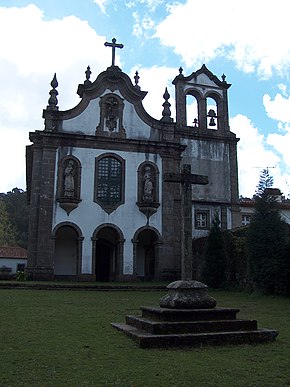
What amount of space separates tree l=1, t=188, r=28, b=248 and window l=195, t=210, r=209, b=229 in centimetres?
4205

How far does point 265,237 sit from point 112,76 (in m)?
15.6

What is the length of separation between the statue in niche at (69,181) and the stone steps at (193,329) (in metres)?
17.9

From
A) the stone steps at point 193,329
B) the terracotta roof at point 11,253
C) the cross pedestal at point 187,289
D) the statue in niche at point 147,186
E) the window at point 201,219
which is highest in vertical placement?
the statue in niche at point 147,186

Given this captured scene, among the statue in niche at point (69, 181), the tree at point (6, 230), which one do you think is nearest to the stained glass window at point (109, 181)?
the statue in niche at point (69, 181)

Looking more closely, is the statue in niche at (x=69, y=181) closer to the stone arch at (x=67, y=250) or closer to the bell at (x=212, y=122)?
the stone arch at (x=67, y=250)

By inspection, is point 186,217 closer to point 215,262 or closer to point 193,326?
point 193,326

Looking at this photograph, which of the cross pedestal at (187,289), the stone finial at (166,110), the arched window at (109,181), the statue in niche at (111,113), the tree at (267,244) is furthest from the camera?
the stone finial at (166,110)

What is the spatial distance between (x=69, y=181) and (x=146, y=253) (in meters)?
7.31

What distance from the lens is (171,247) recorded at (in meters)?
27.0

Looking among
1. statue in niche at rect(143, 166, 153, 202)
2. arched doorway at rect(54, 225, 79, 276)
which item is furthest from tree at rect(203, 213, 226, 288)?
arched doorway at rect(54, 225, 79, 276)

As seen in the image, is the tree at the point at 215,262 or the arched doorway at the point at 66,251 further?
the arched doorway at the point at 66,251

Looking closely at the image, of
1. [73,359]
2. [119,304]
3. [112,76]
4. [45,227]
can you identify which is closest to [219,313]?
[73,359]

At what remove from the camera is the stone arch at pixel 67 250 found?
25797 mm

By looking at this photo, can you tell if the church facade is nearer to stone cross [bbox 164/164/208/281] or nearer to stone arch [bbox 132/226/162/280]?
stone arch [bbox 132/226/162/280]
